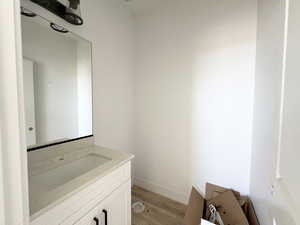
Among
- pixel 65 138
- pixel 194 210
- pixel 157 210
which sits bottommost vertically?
pixel 157 210

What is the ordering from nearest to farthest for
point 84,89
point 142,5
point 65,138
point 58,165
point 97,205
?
point 97,205 < point 58,165 < point 65,138 < point 84,89 < point 142,5

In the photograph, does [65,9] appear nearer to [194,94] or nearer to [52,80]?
[52,80]

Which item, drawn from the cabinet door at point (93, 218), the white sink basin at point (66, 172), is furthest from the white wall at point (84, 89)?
the cabinet door at point (93, 218)

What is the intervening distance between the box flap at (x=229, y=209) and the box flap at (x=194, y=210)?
0.27 feet

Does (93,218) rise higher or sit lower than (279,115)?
lower

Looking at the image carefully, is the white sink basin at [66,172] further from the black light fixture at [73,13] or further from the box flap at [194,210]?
the black light fixture at [73,13]

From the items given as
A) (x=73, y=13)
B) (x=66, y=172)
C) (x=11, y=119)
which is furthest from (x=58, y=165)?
(x=73, y=13)

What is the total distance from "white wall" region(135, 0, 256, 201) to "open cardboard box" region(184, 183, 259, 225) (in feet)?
0.63

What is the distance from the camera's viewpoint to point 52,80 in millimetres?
1199

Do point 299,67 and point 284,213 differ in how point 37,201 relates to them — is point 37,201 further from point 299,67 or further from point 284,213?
point 299,67

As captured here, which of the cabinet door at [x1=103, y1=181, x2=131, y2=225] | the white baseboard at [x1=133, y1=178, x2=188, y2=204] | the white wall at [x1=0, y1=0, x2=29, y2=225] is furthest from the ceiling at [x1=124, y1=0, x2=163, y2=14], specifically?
the white baseboard at [x1=133, y1=178, x2=188, y2=204]

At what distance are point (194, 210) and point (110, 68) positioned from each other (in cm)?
174

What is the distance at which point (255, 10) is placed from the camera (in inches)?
54.9

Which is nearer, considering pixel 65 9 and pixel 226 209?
pixel 65 9
